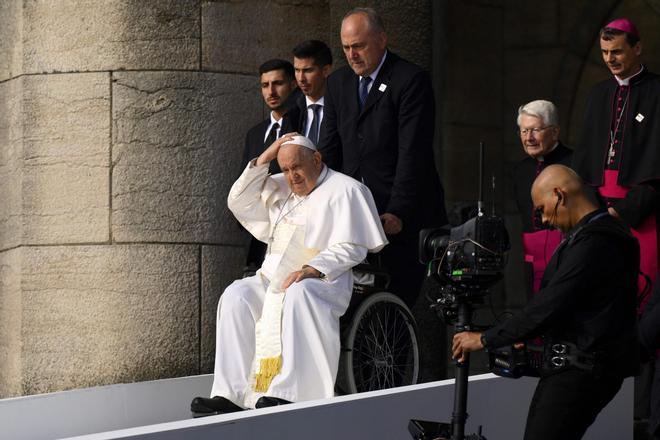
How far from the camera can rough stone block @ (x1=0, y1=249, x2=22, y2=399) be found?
8.50 meters

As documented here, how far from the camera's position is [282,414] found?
557 centimetres

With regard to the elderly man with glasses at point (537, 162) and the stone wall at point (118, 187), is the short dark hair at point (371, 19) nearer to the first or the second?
the elderly man with glasses at point (537, 162)

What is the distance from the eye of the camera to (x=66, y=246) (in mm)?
8414

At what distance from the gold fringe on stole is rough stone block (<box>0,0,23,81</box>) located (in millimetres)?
2645

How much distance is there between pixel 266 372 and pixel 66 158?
216 centimetres

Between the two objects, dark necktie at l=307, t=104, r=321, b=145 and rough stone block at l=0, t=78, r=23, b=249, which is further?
rough stone block at l=0, t=78, r=23, b=249

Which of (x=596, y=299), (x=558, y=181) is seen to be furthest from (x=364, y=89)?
(x=596, y=299)

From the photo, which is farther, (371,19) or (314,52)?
(314,52)

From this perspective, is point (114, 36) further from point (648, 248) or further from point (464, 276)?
point (464, 276)

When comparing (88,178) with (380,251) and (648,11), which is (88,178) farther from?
(648,11)

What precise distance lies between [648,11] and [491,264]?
564cm

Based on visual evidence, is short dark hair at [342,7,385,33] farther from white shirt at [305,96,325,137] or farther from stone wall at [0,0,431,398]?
stone wall at [0,0,431,398]

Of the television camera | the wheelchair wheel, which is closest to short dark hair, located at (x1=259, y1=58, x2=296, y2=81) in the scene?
the wheelchair wheel

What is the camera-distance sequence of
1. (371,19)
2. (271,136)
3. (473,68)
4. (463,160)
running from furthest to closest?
(473,68) < (463,160) < (271,136) < (371,19)
